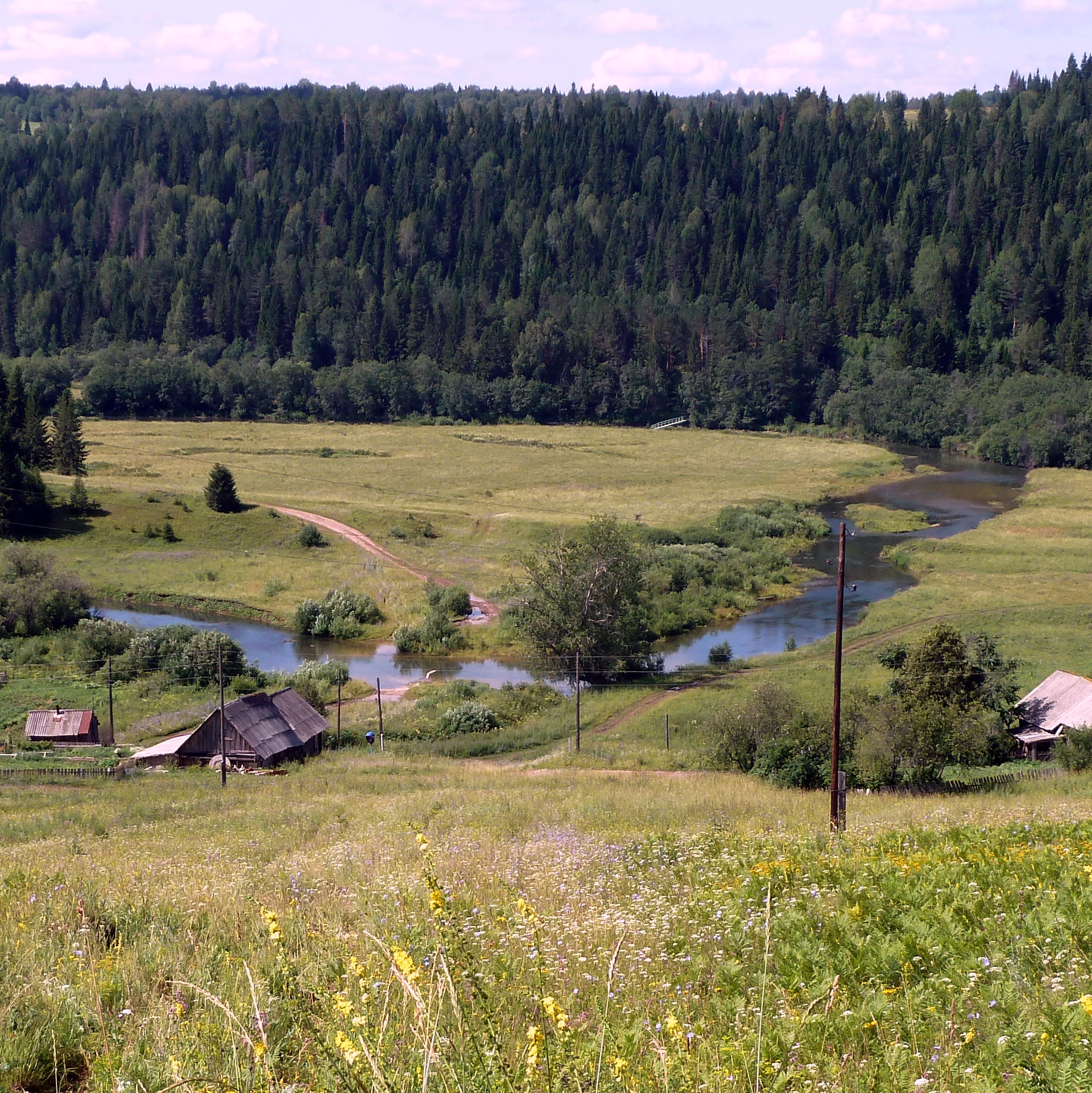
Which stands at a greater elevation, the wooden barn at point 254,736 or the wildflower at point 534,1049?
the wildflower at point 534,1049

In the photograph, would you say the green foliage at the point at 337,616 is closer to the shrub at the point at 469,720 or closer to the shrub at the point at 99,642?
the shrub at the point at 99,642

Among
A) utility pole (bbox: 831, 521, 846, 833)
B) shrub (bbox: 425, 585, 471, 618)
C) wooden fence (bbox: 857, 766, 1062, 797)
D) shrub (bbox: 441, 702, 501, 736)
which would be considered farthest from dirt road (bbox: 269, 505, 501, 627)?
utility pole (bbox: 831, 521, 846, 833)

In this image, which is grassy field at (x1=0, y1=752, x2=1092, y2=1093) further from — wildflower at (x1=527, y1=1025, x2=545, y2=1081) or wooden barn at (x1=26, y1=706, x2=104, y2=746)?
wooden barn at (x1=26, y1=706, x2=104, y2=746)

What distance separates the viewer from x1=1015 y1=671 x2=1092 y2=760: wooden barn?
1203 inches

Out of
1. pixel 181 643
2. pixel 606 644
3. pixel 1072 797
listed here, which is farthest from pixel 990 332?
pixel 1072 797

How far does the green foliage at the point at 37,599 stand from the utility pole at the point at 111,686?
6421mm

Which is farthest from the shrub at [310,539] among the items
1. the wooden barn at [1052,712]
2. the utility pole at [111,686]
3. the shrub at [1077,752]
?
the shrub at [1077,752]

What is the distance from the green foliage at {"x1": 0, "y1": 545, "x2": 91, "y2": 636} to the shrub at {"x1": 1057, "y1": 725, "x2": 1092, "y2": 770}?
38597 mm

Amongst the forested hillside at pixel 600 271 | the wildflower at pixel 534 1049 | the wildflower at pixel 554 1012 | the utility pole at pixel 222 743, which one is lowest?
the utility pole at pixel 222 743

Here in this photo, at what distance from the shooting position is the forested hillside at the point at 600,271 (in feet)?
414

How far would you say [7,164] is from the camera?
192500mm

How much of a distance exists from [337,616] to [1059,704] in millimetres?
30293

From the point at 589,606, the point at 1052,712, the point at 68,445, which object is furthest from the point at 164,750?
the point at 68,445

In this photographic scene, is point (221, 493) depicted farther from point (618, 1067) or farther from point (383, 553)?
point (618, 1067)
